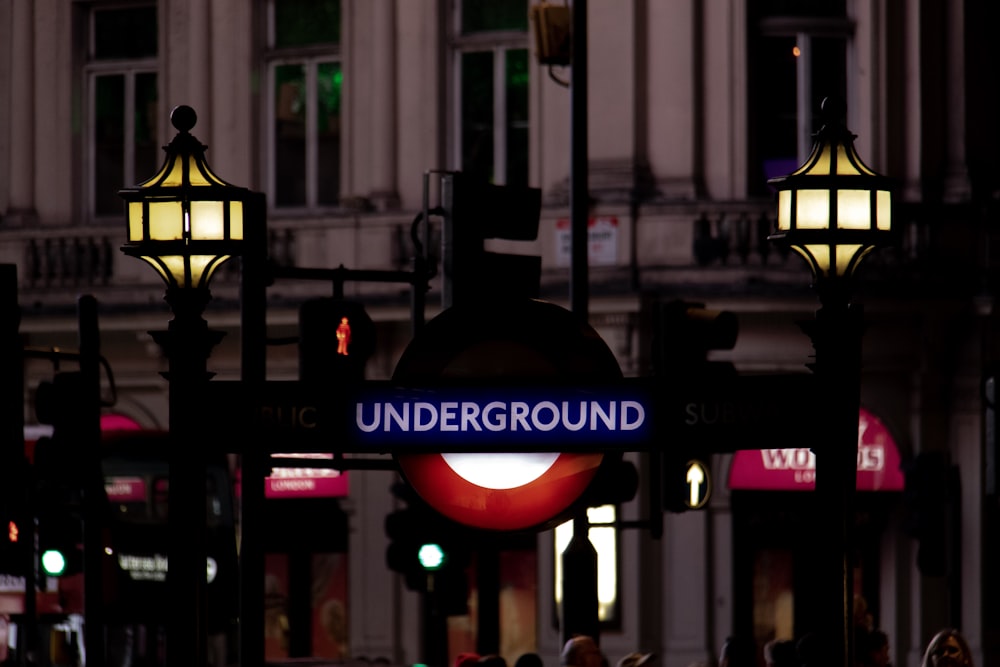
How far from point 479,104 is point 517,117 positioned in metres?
0.45

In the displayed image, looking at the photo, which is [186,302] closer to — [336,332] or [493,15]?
[336,332]

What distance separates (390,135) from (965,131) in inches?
243

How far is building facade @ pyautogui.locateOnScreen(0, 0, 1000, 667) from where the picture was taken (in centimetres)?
2188

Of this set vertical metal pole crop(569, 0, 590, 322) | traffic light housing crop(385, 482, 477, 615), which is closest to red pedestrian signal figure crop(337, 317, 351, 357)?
vertical metal pole crop(569, 0, 590, 322)

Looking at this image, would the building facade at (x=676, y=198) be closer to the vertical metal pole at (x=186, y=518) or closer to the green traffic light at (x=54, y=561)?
the green traffic light at (x=54, y=561)

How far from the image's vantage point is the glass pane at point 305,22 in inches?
927

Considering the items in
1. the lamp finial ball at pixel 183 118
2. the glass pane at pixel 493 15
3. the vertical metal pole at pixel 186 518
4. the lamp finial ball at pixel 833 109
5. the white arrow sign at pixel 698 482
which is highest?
the glass pane at pixel 493 15

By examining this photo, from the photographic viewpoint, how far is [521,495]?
471cm

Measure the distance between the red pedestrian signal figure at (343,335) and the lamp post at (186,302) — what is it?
611cm

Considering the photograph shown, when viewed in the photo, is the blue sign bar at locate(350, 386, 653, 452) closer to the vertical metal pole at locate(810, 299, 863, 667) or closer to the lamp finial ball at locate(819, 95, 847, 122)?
the vertical metal pole at locate(810, 299, 863, 667)

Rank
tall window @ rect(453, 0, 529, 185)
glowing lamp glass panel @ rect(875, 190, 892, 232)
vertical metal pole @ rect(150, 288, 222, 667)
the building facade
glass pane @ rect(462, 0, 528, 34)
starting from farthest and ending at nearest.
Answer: tall window @ rect(453, 0, 529, 185) < glass pane @ rect(462, 0, 528, 34) < the building facade < glowing lamp glass panel @ rect(875, 190, 892, 232) < vertical metal pole @ rect(150, 288, 222, 667)

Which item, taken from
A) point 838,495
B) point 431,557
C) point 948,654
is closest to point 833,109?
point 838,495

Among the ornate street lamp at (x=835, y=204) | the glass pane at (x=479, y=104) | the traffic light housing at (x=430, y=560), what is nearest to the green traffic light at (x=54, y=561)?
the traffic light housing at (x=430, y=560)

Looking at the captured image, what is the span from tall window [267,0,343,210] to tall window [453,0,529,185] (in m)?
1.47
